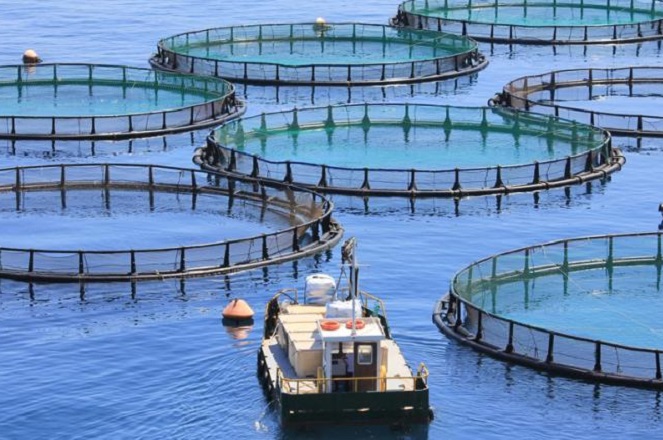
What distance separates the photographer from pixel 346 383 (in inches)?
3561

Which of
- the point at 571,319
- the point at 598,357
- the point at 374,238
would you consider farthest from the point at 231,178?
the point at 598,357

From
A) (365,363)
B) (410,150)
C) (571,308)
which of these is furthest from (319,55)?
(365,363)

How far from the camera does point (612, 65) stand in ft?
615

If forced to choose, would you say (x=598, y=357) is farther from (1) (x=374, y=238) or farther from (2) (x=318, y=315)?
(1) (x=374, y=238)

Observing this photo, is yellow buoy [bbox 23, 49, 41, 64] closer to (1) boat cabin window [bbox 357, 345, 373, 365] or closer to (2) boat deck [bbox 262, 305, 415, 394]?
(2) boat deck [bbox 262, 305, 415, 394]

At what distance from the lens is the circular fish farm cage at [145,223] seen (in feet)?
376

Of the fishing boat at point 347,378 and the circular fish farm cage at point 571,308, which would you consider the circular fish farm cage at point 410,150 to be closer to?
the circular fish farm cage at point 571,308

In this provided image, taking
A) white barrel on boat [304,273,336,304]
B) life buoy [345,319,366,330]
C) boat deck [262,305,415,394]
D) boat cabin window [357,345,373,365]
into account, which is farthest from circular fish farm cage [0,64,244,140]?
boat cabin window [357,345,373,365]

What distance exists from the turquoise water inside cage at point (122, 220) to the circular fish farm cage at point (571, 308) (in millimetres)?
21158

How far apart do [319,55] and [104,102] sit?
29.5m

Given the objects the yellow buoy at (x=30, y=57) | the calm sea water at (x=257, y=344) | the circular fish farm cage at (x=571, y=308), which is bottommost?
the calm sea water at (x=257, y=344)

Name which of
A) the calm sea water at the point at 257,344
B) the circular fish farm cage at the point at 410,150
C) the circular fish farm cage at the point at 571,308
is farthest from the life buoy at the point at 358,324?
the circular fish farm cage at the point at 410,150

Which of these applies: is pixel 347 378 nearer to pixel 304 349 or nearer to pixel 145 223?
pixel 304 349

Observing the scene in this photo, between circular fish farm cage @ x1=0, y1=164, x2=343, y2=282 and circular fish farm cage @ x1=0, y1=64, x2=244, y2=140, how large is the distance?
16.1 m
